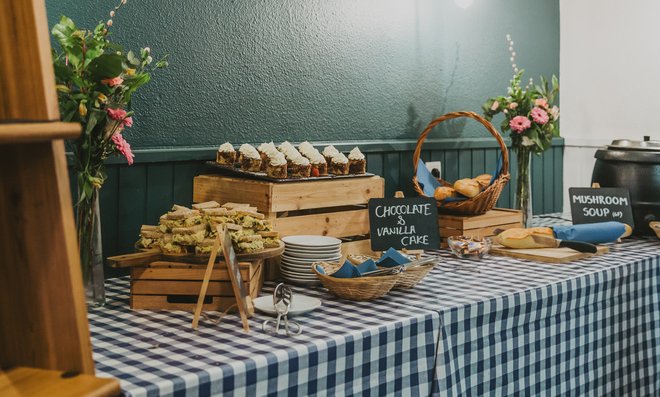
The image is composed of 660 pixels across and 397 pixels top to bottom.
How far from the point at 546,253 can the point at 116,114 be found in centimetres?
149

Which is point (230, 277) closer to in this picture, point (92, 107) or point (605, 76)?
point (92, 107)

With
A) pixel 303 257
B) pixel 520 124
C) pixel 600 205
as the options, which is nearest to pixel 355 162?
pixel 303 257

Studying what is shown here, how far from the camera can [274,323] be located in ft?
5.69

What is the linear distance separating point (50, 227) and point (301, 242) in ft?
3.54

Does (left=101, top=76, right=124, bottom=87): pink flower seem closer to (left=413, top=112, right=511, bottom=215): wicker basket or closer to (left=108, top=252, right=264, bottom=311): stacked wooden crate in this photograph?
(left=108, top=252, right=264, bottom=311): stacked wooden crate

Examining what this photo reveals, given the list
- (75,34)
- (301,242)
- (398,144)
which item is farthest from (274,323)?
(398,144)

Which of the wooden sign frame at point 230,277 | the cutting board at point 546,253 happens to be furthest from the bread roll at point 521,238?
the wooden sign frame at point 230,277

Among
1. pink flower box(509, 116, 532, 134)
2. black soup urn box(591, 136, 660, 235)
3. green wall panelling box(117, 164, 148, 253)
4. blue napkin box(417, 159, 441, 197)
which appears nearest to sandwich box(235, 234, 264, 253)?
green wall panelling box(117, 164, 148, 253)

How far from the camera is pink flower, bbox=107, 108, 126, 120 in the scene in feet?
5.82

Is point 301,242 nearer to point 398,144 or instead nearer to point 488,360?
point 488,360

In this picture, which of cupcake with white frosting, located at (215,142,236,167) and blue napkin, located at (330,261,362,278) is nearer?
blue napkin, located at (330,261,362,278)

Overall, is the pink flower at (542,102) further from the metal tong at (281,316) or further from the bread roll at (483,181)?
the metal tong at (281,316)

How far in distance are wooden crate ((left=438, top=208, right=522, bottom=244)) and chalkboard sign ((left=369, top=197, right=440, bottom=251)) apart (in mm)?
281

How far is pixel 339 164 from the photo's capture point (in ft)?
7.90
